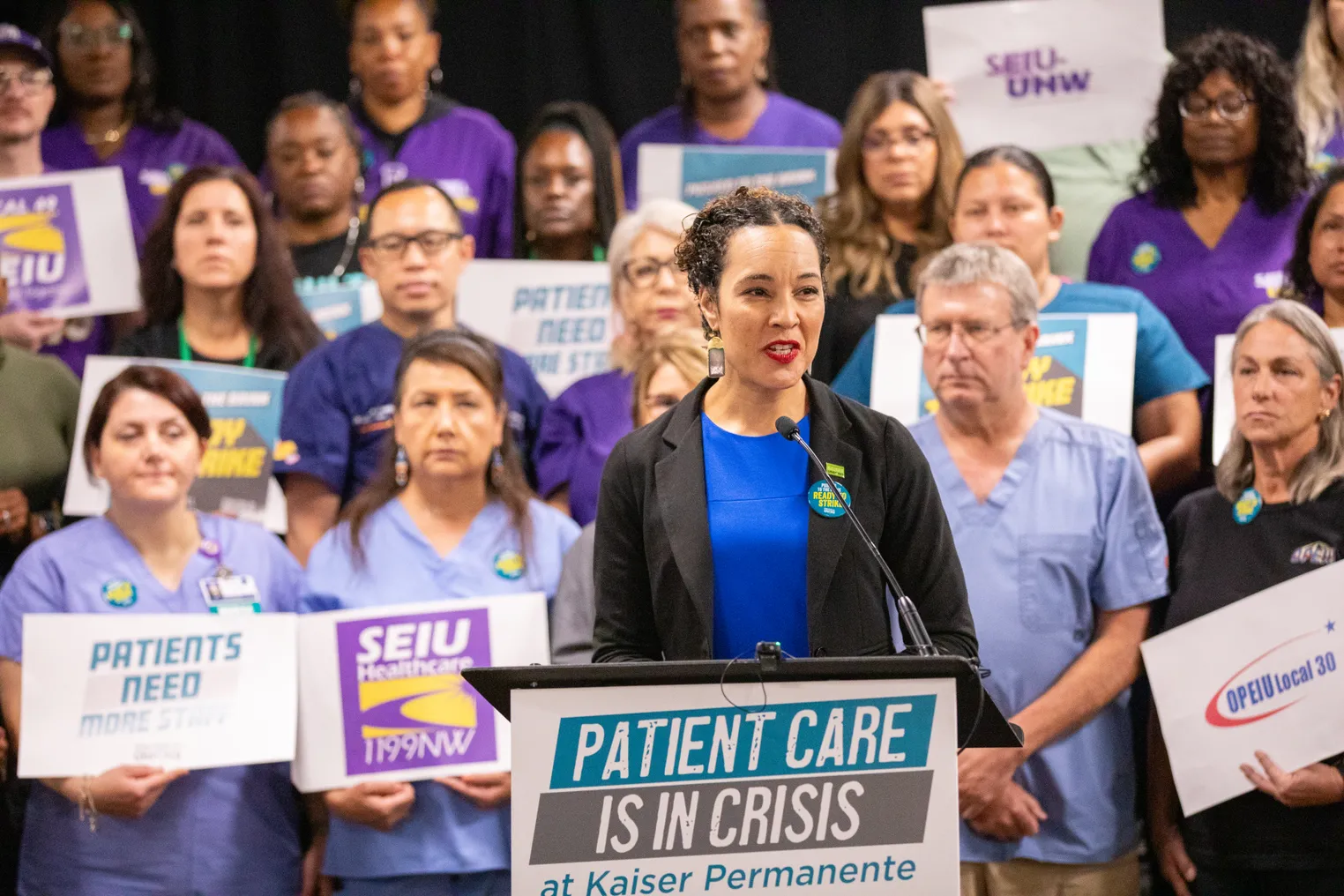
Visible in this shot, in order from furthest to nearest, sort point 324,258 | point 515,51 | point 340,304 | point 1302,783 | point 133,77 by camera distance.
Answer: point 515,51
point 133,77
point 324,258
point 340,304
point 1302,783

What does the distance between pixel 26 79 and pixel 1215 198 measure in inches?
150

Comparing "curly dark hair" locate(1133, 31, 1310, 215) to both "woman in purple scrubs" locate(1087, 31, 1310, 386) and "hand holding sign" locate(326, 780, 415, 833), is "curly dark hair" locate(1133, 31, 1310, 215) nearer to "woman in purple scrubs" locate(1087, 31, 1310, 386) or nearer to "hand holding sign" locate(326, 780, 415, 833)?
"woman in purple scrubs" locate(1087, 31, 1310, 386)

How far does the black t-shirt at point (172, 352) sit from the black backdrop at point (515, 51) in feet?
6.50

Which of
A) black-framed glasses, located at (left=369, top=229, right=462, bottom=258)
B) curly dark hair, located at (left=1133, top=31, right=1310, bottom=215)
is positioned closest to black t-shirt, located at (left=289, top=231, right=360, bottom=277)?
black-framed glasses, located at (left=369, top=229, right=462, bottom=258)

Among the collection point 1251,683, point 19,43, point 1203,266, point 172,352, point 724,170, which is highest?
point 19,43

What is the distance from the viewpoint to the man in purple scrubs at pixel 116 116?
570 centimetres

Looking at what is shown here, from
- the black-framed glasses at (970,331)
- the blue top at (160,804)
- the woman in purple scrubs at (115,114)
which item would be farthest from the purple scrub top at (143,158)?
the black-framed glasses at (970,331)

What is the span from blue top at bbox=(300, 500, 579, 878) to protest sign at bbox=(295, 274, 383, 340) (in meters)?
1.29

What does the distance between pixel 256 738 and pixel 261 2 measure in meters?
3.91

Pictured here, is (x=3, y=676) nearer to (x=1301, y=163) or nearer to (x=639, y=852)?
(x=639, y=852)

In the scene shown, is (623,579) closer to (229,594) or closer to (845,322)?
(229,594)

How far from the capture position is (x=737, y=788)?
2.17 meters

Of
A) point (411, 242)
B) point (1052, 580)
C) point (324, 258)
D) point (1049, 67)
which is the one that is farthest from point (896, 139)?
point (324, 258)

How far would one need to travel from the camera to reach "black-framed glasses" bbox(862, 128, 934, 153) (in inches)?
187
